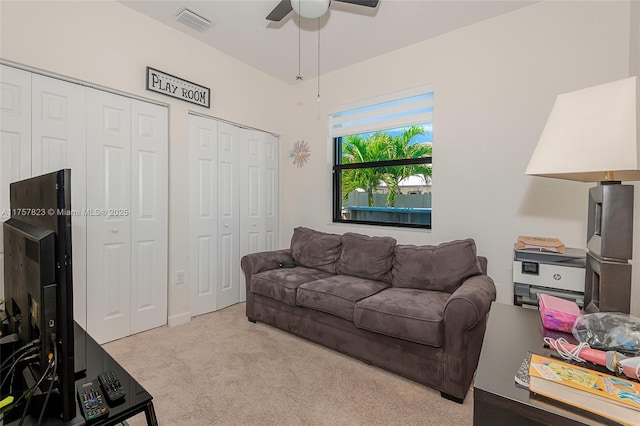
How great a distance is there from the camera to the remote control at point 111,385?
0.89 metres

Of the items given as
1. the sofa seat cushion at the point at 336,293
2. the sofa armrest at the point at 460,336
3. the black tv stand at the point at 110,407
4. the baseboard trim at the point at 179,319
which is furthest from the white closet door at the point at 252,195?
the sofa armrest at the point at 460,336

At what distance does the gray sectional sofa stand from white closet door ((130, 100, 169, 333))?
31.2 inches

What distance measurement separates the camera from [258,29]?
2.79m

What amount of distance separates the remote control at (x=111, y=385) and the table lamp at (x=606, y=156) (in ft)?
4.85

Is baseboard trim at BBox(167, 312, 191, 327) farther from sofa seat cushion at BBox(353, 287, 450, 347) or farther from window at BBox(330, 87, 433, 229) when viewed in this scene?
window at BBox(330, 87, 433, 229)

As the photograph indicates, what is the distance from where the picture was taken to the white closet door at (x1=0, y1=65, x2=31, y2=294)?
1967mm

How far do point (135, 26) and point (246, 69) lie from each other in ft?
3.82

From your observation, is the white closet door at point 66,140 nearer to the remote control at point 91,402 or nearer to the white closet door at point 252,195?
the white closet door at point 252,195

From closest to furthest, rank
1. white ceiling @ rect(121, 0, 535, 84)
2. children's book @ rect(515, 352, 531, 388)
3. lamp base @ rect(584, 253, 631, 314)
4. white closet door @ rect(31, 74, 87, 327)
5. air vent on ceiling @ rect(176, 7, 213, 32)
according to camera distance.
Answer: children's book @ rect(515, 352, 531, 388) → lamp base @ rect(584, 253, 631, 314) → white closet door @ rect(31, 74, 87, 327) → white ceiling @ rect(121, 0, 535, 84) → air vent on ceiling @ rect(176, 7, 213, 32)

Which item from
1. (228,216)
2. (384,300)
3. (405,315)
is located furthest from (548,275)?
(228,216)

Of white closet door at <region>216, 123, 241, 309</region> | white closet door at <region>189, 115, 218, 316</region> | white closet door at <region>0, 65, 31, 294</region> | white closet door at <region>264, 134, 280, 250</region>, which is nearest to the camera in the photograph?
white closet door at <region>0, 65, 31, 294</region>

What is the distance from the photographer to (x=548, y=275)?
1.88 m

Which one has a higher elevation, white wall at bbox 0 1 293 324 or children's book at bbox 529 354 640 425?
white wall at bbox 0 1 293 324

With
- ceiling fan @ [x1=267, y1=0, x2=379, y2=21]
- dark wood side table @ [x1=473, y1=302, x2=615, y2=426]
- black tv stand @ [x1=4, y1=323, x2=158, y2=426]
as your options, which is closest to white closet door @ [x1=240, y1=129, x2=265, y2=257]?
ceiling fan @ [x1=267, y1=0, x2=379, y2=21]
